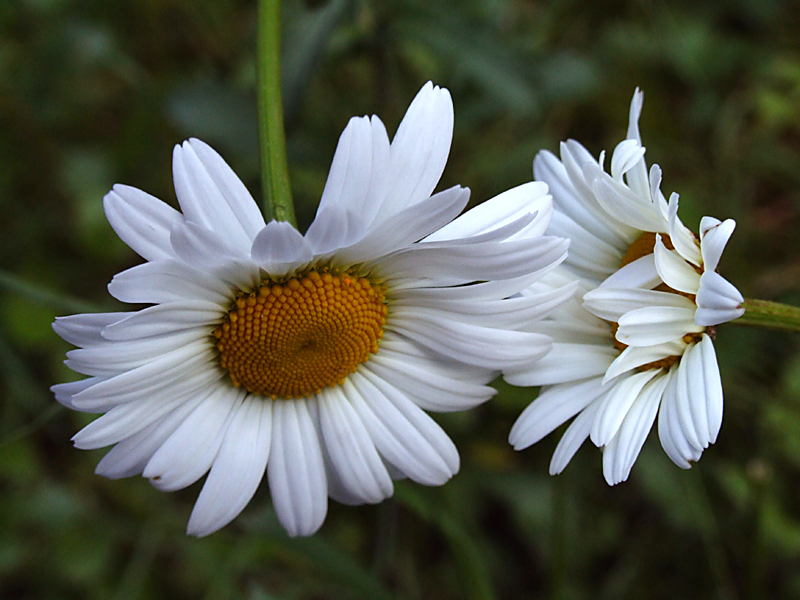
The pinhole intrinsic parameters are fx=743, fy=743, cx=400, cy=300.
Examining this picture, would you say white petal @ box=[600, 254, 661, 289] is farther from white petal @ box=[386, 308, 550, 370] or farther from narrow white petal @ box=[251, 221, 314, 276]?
narrow white petal @ box=[251, 221, 314, 276]

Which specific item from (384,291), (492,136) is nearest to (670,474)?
(492,136)

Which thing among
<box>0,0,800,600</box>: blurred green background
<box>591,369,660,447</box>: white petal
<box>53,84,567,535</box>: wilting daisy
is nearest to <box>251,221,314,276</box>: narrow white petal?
<box>53,84,567,535</box>: wilting daisy

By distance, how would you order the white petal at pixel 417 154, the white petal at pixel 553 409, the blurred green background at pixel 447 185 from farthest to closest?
the blurred green background at pixel 447 185, the white petal at pixel 553 409, the white petal at pixel 417 154

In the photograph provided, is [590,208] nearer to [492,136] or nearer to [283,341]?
[283,341]

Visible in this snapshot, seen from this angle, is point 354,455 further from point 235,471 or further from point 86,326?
point 86,326

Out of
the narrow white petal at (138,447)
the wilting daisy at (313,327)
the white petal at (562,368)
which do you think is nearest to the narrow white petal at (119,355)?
the wilting daisy at (313,327)

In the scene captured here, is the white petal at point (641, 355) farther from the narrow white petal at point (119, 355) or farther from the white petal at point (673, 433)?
the narrow white petal at point (119, 355)
